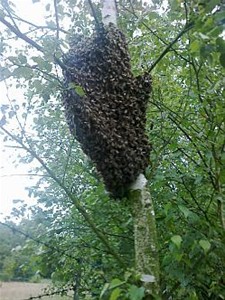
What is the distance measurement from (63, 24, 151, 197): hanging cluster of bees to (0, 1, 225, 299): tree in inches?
3.7

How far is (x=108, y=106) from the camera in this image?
5.08 ft

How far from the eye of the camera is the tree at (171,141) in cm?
131

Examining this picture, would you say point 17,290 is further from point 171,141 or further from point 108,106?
point 108,106

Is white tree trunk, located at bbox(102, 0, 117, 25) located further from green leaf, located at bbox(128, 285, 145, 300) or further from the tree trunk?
green leaf, located at bbox(128, 285, 145, 300)

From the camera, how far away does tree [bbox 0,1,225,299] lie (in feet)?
4.28

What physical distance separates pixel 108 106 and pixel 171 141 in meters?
0.52

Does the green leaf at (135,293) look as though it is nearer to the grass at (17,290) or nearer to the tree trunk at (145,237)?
the tree trunk at (145,237)

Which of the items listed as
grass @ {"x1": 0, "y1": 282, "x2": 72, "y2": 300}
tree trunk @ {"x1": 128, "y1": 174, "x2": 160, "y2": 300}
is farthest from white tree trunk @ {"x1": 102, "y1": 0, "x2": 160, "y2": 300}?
grass @ {"x1": 0, "y1": 282, "x2": 72, "y2": 300}

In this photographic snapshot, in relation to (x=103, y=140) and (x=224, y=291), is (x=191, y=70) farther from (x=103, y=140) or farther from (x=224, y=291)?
(x=224, y=291)

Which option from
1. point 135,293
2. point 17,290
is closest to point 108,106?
point 135,293

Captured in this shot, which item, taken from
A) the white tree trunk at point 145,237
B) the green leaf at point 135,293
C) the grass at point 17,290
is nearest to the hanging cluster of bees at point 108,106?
the white tree trunk at point 145,237

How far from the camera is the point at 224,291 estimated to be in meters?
1.65

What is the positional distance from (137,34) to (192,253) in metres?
1.54

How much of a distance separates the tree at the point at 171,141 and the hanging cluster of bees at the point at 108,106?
0.31 ft
